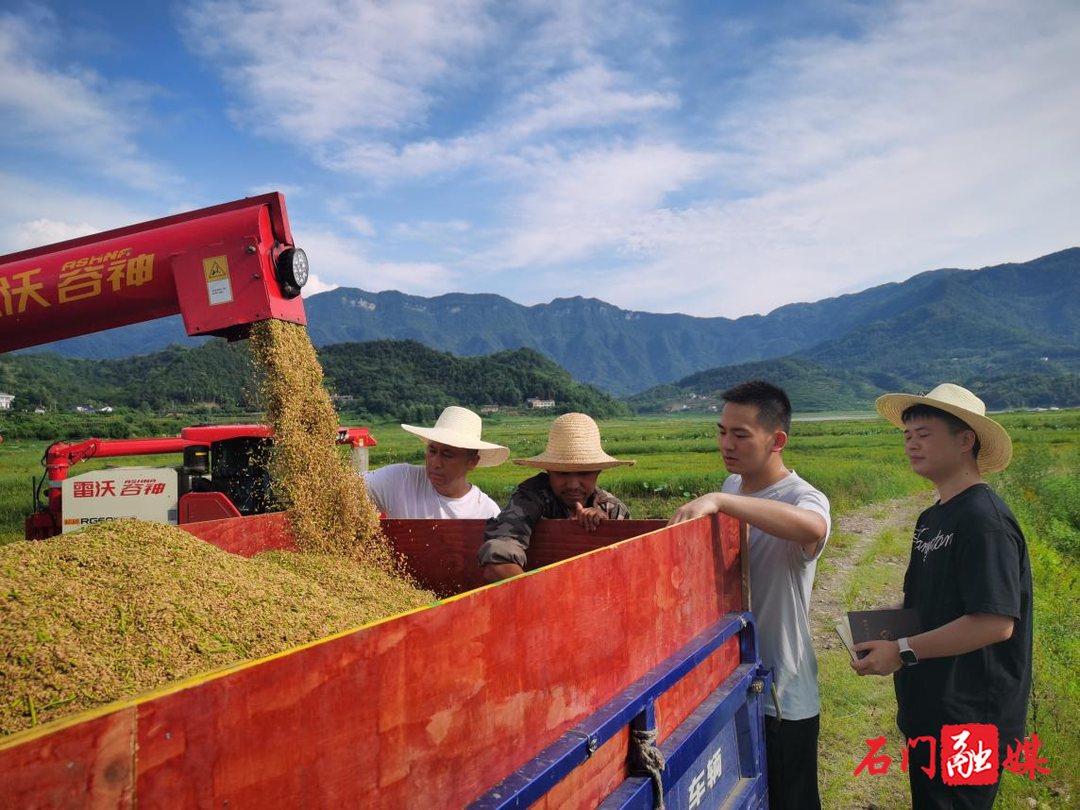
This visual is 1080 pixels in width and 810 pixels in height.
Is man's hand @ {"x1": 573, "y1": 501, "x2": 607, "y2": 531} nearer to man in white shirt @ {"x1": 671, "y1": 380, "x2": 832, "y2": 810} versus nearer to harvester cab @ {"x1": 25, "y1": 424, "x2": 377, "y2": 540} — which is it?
man in white shirt @ {"x1": 671, "y1": 380, "x2": 832, "y2": 810}

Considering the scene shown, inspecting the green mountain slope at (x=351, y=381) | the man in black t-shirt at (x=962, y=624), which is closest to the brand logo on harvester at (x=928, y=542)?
the man in black t-shirt at (x=962, y=624)

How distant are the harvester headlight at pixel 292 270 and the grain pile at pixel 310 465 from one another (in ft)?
0.55

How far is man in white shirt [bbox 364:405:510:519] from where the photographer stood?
3.97 meters

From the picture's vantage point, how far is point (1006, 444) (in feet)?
9.37

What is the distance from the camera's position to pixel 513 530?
9.37 ft

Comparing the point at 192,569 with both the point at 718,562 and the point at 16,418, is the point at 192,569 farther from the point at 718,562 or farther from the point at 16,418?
the point at 16,418

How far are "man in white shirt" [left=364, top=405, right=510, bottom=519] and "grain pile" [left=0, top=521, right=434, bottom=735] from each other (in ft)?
4.29

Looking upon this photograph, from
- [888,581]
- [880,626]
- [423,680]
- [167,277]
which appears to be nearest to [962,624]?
[880,626]

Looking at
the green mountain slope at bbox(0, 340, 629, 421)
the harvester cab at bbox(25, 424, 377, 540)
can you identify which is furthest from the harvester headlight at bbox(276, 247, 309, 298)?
the green mountain slope at bbox(0, 340, 629, 421)

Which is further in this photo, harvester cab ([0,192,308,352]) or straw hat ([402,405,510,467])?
straw hat ([402,405,510,467])

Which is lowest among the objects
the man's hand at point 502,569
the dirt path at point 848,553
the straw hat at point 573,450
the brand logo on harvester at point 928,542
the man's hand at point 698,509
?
the dirt path at point 848,553

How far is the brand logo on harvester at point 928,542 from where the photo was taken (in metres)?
2.64

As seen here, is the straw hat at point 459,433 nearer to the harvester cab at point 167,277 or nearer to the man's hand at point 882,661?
the harvester cab at point 167,277

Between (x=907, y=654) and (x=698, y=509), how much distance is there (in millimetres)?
908
